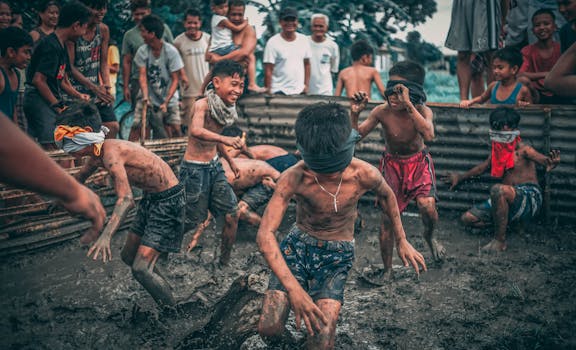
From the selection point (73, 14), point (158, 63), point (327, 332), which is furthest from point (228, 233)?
point (158, 63)

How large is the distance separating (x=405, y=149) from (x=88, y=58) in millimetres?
3939

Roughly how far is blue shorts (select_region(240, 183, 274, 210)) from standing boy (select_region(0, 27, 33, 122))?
2.82 metres

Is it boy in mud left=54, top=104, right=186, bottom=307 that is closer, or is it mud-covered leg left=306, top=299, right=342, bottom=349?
mud-covered leg left=306, top=299, right=342, bottom=349

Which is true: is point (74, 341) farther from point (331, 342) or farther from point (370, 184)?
point (370, 184)

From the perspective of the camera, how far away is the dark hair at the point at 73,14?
18.2 ft

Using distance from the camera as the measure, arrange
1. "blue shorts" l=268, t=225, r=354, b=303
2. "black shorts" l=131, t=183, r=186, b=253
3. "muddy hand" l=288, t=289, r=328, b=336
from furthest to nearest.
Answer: "black shorts" l=131, t=183, r=186, b=253 → "blue shorts" l=268, t=225, r=354, b=303 → "muddy hand" l=288, t=289, r=328, b=336

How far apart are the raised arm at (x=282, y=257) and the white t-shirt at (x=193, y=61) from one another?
478cm

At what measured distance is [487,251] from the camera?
5457 mm

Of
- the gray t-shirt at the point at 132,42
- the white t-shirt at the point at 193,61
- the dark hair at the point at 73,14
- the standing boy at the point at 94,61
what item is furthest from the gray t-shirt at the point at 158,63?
the dark hair at the point at 73,14

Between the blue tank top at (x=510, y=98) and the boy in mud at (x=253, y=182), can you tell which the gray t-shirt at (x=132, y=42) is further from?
the blue tank top at (x=510, y=98)

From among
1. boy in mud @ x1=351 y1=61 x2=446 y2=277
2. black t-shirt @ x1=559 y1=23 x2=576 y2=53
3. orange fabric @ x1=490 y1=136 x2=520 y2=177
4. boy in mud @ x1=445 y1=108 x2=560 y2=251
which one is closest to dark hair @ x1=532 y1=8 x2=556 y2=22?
black t-shirt @ x1=559 y1=23 x2=576 y2=53

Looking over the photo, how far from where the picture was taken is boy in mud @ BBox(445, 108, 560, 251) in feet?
18.1

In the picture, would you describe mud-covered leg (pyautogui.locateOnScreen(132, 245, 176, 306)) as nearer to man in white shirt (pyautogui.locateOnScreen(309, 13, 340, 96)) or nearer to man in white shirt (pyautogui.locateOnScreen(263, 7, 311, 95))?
man in white shirt (pyautogui.locateOnScreen(263, 7, 311, 95))

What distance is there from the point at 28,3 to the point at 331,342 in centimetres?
917
